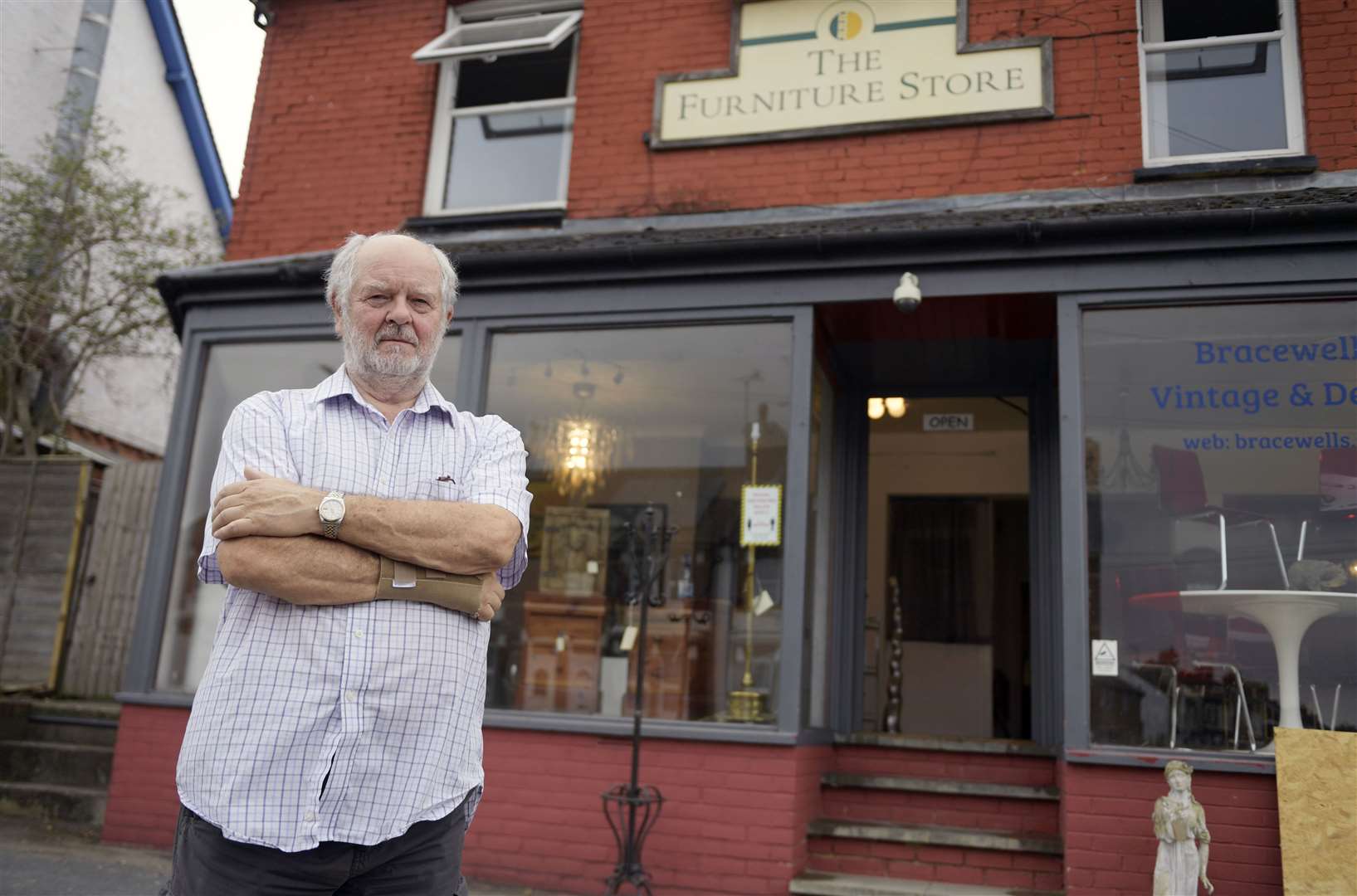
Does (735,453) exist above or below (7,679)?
above

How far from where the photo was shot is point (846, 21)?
662 centimetres

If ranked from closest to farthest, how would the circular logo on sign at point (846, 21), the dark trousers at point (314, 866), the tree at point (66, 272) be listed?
1. the dark trousers at point (314, 866)
2. the circular logo on sign at point (846, 21)
3. the tree at point (66, 272)

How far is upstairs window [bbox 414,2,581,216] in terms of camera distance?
24.0 ft

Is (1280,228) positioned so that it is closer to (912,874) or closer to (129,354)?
(912,874)

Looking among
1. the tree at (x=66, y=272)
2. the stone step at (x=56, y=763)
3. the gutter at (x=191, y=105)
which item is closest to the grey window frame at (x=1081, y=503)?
the stone step at (x=56, y=763)

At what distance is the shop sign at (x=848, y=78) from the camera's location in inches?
245

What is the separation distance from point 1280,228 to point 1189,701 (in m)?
2.30

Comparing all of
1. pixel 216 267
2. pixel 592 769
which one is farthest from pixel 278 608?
pixel 216 267

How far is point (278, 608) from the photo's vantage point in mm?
1948

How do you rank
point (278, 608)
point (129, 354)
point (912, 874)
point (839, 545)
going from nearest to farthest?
point (278, 608), point (912, 874), point (839, 545), point (129, 354)

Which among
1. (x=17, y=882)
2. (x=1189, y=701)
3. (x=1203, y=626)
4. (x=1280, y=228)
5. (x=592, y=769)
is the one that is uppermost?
(x=1280, y=228)

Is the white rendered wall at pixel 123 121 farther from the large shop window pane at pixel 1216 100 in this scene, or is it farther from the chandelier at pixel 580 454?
the large shop window pane at pixel 1216 100

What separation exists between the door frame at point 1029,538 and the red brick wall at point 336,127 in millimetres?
3302

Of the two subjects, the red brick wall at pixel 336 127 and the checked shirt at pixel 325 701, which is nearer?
the checked shirt at pixel 325 701
